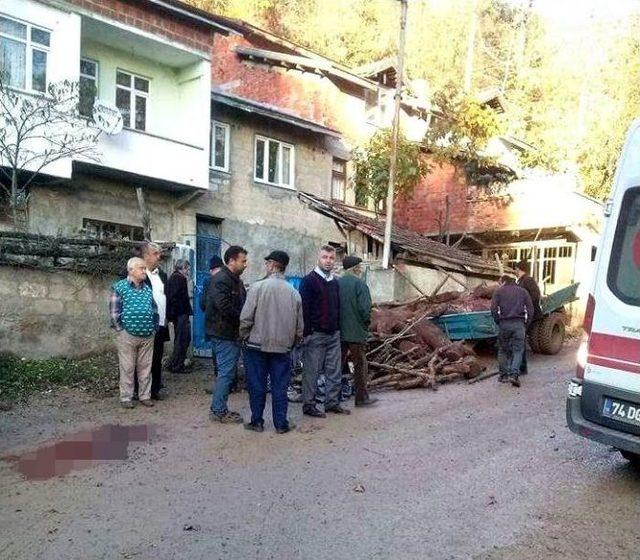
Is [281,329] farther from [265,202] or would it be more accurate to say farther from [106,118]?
[265,202]

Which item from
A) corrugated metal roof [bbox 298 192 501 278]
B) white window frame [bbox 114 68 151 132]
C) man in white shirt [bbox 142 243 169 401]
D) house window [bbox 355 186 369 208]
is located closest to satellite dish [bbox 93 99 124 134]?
white window frame [bbox 114 68 151 132]

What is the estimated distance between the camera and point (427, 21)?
33312 mm

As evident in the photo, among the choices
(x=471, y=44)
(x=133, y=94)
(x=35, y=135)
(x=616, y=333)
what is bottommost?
(x=616, y=333)

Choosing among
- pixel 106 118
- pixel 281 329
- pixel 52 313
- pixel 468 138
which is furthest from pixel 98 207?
pixel 468 138

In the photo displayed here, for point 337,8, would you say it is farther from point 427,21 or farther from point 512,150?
point 512,150

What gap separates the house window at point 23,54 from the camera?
1204 centimetres

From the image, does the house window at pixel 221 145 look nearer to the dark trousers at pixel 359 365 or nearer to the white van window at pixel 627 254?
the dark trousers at pixel 359 365

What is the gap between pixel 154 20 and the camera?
575 inches

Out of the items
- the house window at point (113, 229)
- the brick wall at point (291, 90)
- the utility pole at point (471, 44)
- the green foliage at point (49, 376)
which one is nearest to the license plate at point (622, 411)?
the green foliage at point (49, 376)

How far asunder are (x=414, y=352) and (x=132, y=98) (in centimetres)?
1017

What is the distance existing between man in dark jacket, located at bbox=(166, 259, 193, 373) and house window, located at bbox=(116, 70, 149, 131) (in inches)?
277

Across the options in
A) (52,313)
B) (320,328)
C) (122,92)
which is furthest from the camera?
(122,92)

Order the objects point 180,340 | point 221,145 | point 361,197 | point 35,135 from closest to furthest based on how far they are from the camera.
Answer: point 180,340
point 35,135
point 221,145
point 361,197

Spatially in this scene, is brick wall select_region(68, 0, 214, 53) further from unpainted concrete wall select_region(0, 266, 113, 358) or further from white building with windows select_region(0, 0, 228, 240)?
unpainted concrete wall select_region(0, 266, 113, 358)
